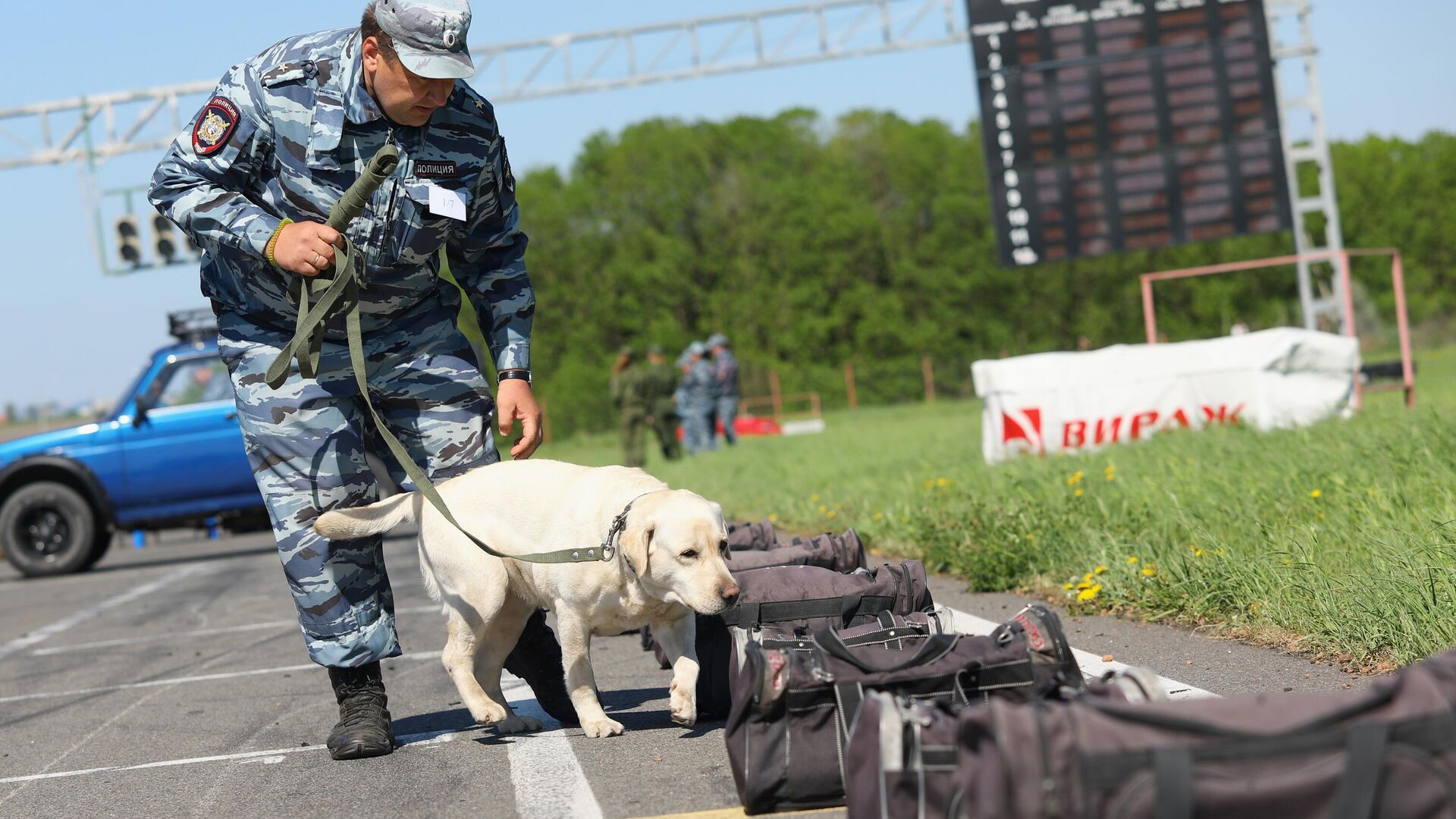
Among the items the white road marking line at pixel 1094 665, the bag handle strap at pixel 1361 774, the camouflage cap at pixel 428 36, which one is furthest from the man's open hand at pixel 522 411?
the bag handle strap at pixel 1361 774

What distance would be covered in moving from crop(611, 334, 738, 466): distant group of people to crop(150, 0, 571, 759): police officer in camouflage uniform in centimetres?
1680

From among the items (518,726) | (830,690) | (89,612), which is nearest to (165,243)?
(89,612)

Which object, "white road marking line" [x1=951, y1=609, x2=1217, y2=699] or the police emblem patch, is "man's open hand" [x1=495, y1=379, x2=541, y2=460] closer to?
the police emblem patch

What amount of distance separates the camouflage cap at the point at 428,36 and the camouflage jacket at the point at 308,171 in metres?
0.25

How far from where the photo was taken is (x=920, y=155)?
64000mm

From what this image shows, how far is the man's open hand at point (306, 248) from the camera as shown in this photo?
4.14 m

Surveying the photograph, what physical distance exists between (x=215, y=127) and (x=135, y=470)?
12.1 meters

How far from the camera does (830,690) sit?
3.33m

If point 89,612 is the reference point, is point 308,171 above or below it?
above

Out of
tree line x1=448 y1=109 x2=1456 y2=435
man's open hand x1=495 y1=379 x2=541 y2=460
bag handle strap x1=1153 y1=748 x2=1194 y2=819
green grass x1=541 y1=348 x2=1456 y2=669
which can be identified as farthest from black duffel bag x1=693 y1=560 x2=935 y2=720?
tree line x1=448 y1=109 x2=1456 y2=435

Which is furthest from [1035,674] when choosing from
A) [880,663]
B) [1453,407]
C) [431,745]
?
[1453,407]

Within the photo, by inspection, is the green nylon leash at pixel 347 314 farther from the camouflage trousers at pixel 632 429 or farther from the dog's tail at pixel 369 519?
the camouflage trousers at pixel 632 429

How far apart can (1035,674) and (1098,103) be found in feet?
46.5

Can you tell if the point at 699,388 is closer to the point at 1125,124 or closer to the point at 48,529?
the point at 1125,124
